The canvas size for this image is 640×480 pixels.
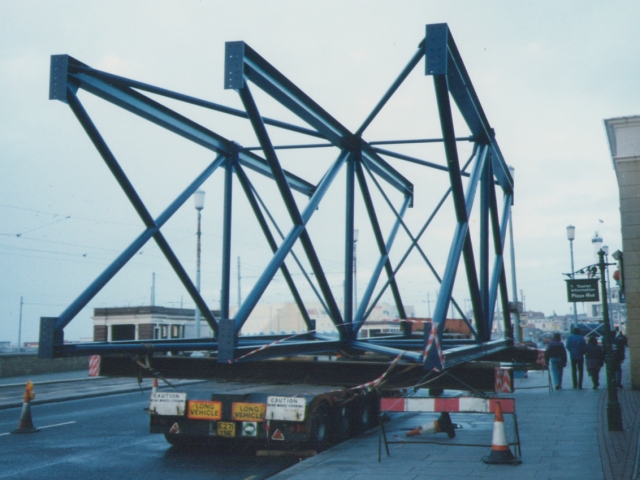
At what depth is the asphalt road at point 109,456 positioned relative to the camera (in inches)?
393

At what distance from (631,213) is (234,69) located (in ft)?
52.1

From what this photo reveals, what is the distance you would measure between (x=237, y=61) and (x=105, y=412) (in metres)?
12.9

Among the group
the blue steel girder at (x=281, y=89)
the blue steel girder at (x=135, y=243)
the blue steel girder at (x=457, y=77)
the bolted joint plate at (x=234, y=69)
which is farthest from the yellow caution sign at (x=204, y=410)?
the blue steel girder at (x=457, y=77)

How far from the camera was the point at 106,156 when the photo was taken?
27.3 feet

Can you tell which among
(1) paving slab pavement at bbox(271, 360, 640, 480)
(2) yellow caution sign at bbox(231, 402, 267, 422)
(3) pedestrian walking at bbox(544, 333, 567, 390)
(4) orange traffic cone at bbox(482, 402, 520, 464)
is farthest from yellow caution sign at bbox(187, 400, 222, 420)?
(3) pedestrian walking at bbox(544, 333, 567, 390)

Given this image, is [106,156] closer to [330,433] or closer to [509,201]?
[330,433]

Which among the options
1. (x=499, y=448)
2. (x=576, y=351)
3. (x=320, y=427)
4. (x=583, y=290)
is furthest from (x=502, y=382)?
(x=576, y=351)

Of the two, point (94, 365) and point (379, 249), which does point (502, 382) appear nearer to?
point (379, 249)

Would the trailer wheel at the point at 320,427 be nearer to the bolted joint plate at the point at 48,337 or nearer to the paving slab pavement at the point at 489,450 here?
the paving slab pavement at the point at 489,450

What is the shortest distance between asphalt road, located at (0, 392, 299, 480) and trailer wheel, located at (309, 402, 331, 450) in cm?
50

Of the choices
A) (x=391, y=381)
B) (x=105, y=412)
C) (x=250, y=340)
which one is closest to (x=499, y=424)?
(x=391, y=381)

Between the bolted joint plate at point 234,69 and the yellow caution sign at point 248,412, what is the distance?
526 cm

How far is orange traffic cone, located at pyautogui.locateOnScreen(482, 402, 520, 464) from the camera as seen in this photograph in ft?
30.6

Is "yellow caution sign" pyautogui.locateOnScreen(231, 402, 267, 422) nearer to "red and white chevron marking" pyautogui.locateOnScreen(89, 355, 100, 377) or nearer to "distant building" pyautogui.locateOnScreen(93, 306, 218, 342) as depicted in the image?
"red and white chevron marking" pyautogui.locateOnScreen(89, 355, 100, 377)
